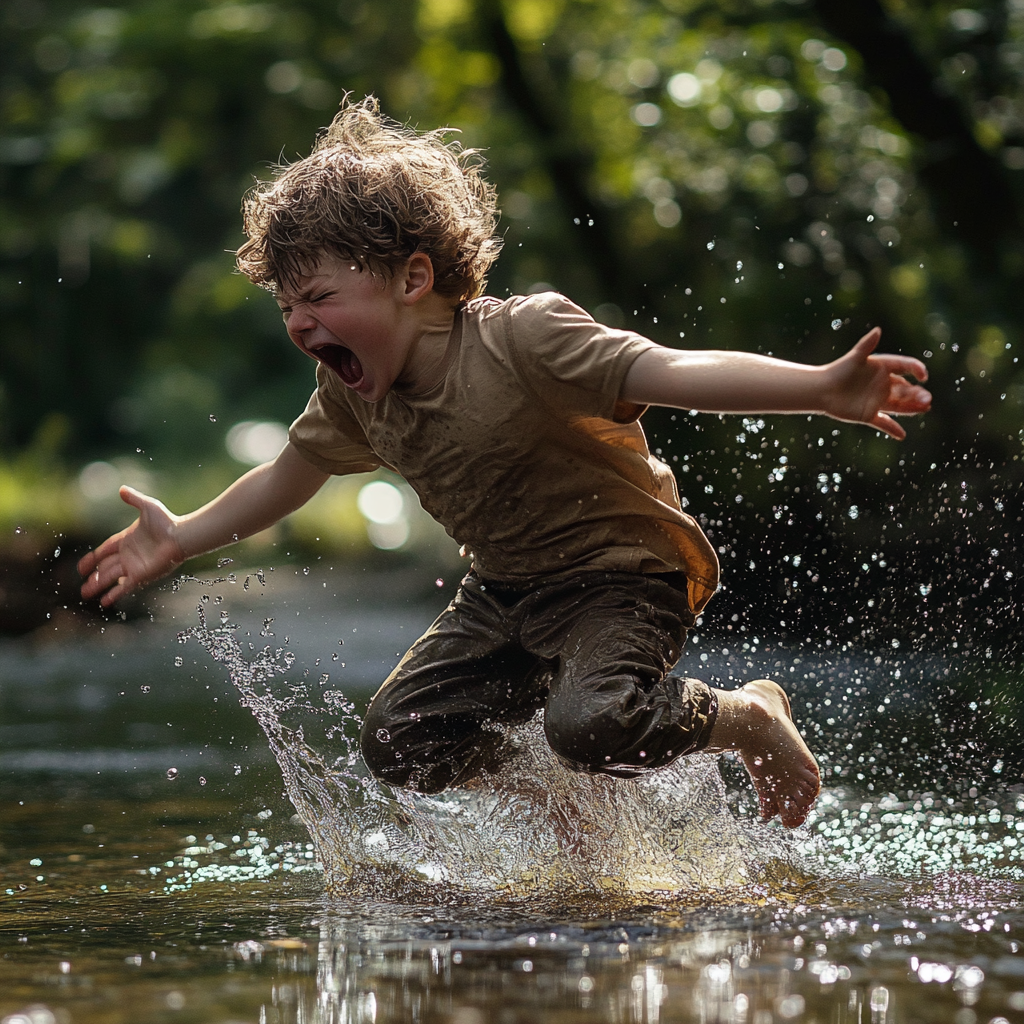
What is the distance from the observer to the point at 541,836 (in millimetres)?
2785

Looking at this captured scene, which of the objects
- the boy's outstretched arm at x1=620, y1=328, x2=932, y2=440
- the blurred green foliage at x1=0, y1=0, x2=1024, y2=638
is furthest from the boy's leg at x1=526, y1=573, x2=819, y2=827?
the blurred green foliage at x1=0, y1=0, x2=1024, y2=638

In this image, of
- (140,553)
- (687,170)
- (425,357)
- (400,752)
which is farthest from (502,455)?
(687,170)

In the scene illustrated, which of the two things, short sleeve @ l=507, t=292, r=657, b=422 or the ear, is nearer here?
short sleeve @ l=507, t=292, r=657, b=422

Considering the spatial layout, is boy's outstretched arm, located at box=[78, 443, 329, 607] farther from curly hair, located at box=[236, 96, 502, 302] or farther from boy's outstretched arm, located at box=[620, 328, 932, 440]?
boy's outstretched arm, located at box=[620, 328, 932, 440]

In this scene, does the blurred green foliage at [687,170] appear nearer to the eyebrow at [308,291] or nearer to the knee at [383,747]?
the knee at [383,747]

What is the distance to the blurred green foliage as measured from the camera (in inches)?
274

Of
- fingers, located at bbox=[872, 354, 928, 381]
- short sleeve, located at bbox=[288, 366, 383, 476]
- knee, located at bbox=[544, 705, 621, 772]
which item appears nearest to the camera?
fingers, located at bbox=[872, 354, 928, 381]

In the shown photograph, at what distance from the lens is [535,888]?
254 cm

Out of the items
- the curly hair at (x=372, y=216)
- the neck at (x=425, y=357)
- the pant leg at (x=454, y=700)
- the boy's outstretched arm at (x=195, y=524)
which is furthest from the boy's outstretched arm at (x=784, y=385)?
the boy's outstretched arm at (x=195, y=524)

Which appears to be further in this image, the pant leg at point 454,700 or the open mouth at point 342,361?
the pant leg at point 454,700

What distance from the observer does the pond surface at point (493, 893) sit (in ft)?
5.92

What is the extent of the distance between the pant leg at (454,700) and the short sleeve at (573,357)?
494 mm

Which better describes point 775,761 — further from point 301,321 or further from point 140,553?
point 140,553

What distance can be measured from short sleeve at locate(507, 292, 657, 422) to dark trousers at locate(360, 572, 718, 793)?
359 mm
